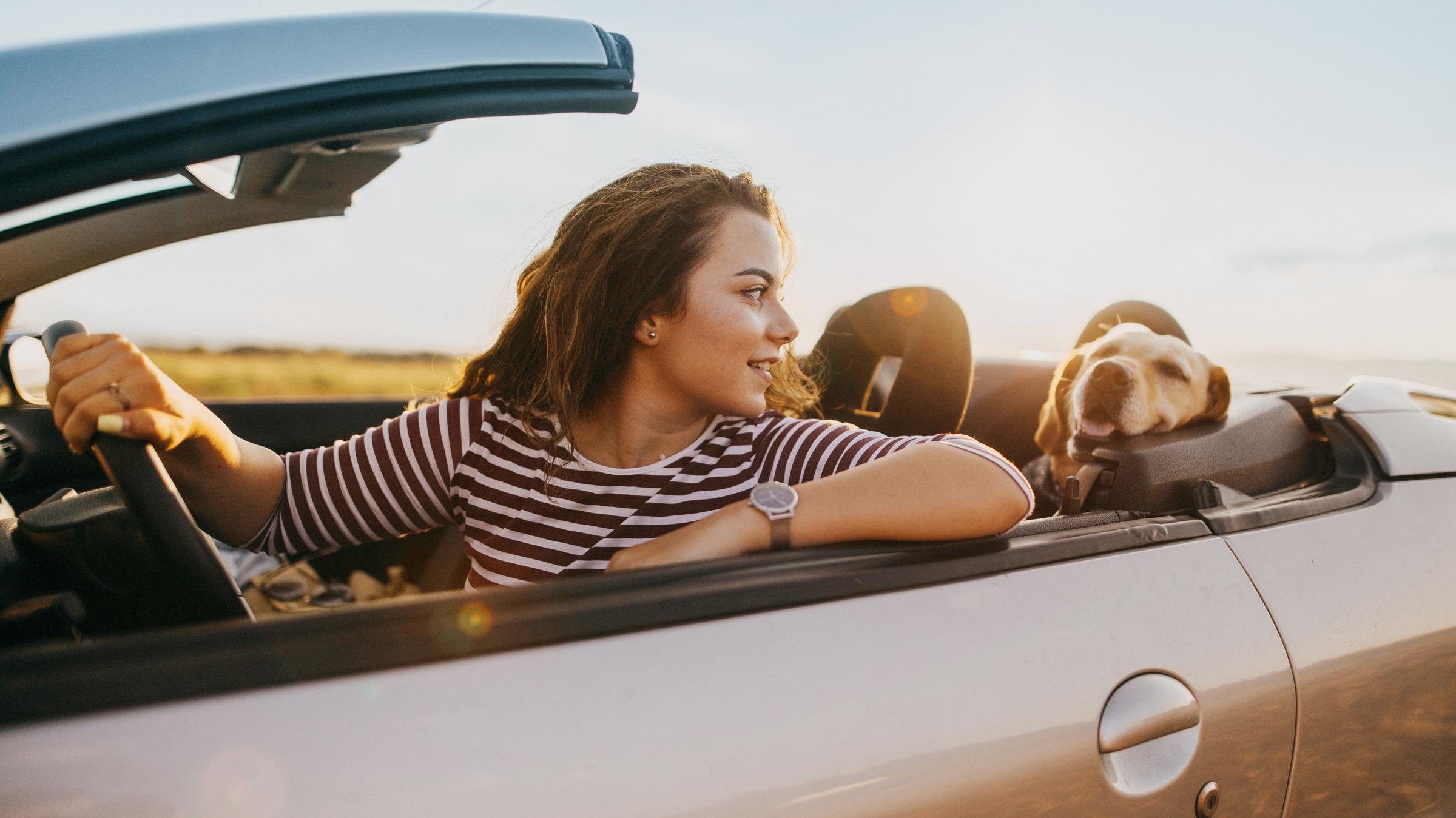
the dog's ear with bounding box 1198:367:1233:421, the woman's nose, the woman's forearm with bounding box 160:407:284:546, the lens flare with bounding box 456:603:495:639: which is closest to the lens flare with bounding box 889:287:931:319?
the dog's ear with bounding box 1198:367:1233:421

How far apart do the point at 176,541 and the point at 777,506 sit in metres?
0.75

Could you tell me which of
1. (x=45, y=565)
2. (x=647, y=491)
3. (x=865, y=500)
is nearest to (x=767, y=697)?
(x=865, y=500)

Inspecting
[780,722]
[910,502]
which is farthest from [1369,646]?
[780,722]

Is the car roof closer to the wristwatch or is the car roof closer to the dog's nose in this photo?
the wristwatch

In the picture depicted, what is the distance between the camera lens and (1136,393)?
2.17 metres

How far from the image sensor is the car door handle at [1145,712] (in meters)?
1.11

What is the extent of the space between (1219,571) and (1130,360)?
1.02 metres

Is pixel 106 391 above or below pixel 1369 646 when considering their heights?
above

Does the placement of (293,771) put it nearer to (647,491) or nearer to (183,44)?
(183,44)

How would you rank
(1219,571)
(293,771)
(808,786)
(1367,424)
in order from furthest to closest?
(1367,424) < (1219,571) < (808,786) < (293,771)

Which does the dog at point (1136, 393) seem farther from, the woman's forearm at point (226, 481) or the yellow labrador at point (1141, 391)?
the woman's forearm at point (226, 481)

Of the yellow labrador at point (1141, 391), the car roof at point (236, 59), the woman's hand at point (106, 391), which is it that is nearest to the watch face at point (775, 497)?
the car roof at point (236, 59)

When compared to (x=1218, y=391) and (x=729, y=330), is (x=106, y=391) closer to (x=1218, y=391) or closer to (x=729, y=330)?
(x=729, y=330)

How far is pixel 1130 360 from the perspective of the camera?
223 centimetres
